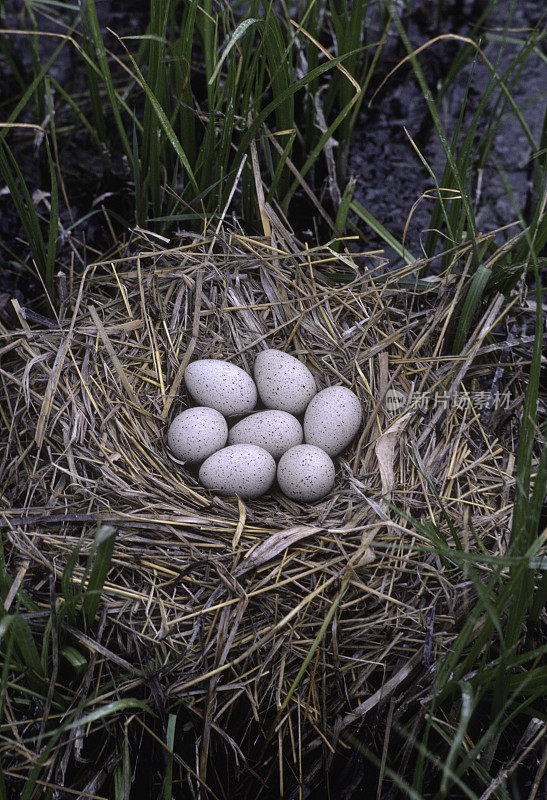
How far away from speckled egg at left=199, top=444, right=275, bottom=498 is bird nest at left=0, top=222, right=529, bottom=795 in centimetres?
4

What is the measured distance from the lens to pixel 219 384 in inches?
76.1

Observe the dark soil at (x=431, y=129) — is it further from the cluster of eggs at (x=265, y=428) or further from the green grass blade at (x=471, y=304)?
the cluster of eggs at (x=265, y=428)

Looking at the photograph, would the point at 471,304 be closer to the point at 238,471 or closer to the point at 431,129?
the point at 238,471

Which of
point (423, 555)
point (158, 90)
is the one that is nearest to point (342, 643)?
point (423, 555)

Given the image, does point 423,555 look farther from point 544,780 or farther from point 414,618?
point 544,780

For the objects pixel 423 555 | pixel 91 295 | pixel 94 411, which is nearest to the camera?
pixel 423 555

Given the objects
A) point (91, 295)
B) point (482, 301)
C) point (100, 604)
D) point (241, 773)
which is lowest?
point (241, 773)

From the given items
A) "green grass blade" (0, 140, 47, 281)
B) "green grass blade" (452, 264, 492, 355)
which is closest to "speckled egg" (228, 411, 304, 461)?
"green grass blade" (452, 264, 492, 355)

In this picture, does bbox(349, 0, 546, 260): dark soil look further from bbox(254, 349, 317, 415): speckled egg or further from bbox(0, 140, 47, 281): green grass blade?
bbox(0, 140, 47, 281): green grass blade

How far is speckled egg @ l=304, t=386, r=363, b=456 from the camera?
186 centimetres

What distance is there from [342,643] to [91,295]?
1.24 metres

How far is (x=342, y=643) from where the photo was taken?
1494 millimetres

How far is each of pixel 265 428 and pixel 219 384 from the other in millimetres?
185

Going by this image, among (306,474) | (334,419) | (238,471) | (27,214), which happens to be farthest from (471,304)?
(27,214)
